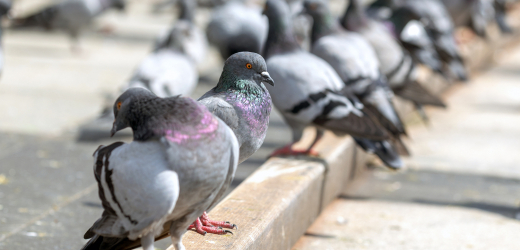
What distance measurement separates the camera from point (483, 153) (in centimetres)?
634

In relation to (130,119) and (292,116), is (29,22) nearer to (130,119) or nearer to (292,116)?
(292,116)

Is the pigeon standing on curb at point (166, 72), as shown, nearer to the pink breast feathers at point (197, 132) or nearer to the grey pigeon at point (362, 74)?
the grey pigeon at point (362, 74)

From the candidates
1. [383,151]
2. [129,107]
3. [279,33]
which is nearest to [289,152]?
[383,151]

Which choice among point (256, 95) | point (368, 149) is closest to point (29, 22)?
point (368, 149)

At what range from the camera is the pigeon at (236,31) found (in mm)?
7418

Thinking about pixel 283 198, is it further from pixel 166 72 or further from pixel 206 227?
pixel 166 72

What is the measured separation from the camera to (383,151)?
4.64 metres

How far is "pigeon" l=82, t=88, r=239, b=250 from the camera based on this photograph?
7.53 feet

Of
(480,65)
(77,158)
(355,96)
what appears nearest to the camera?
(355,96)

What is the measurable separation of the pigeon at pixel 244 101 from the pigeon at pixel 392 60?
3.00m

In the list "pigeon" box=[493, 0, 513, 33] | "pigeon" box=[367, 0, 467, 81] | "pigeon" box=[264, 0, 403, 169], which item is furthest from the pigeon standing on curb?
"pigeon" box=[493, 0, 513, 33]

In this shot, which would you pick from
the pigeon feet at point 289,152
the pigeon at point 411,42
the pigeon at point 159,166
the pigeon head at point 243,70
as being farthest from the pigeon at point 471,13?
the pigeon at point 159,166

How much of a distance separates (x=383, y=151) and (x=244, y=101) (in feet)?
6.15

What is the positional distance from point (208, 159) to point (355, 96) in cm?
288
